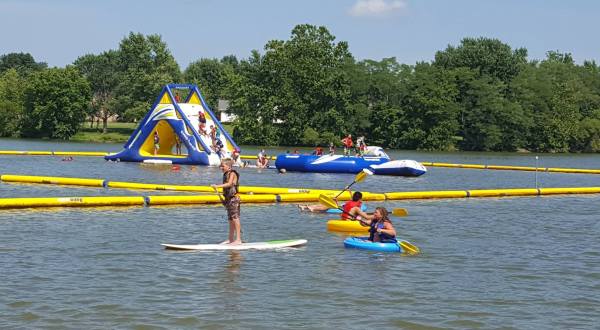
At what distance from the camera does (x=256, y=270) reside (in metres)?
18.3

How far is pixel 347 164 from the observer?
50.8 m

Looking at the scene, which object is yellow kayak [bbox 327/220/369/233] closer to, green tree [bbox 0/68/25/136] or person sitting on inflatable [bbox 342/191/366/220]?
person sitting on inflatable [bbox 342/191/366/220]

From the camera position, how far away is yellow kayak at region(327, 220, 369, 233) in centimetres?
2441

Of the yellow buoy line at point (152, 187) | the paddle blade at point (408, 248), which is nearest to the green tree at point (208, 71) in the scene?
the yellow buoy line at point (152, 187)

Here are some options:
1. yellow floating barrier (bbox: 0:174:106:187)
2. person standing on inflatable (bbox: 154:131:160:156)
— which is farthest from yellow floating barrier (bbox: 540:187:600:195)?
person standing on inflatable (bbox: 154:131:160:156)

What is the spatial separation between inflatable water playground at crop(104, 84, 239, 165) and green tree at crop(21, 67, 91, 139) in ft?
225

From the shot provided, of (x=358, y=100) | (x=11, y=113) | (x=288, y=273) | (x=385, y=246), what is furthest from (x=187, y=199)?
(x=11, y=113)

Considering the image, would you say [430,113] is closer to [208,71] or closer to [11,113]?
[11,113]

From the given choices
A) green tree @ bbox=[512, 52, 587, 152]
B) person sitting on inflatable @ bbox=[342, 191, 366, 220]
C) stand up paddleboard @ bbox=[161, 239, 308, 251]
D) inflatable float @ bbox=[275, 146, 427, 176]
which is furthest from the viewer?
green tree @ bbox=[512, 52, 587, 152]

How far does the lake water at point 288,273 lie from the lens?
14.5 m

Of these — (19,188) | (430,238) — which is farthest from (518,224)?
(19,188)

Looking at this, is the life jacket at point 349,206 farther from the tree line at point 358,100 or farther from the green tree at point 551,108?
the green tree at point 551,108

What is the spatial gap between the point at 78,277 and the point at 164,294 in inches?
92.5

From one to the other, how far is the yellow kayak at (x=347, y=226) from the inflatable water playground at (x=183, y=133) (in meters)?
30.0
